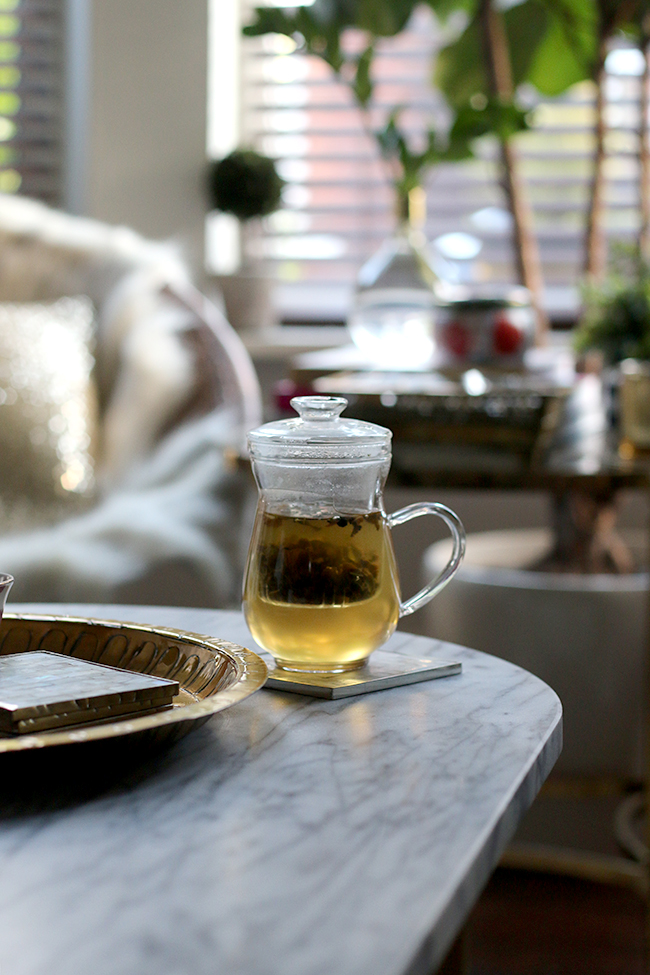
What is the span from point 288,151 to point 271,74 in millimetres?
168

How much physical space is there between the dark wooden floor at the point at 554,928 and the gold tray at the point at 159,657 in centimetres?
85

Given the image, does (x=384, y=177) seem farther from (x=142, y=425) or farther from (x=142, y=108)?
(x=142, y=425)

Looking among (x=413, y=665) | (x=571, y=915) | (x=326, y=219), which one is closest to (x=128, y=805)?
(x=413, y=665)

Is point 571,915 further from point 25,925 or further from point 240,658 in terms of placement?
point 25,925

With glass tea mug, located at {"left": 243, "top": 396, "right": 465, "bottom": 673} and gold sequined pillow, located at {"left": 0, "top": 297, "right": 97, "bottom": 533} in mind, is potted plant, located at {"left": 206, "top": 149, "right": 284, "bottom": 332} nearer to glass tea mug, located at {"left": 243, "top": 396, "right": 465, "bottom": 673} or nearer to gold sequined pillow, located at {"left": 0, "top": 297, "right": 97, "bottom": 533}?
gold sequined pillow, located at {"left": 0, "top": 297, "right": 97, "bottom": 533}

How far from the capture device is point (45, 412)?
180cm

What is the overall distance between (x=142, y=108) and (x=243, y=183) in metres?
0.24

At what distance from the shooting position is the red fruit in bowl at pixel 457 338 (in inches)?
61.6

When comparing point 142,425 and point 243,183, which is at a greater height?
point 243,183

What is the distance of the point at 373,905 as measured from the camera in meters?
0.37

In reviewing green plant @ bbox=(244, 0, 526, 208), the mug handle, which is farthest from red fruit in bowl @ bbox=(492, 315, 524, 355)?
the mug handle

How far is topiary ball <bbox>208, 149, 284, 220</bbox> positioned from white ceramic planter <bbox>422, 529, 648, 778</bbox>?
1065mm


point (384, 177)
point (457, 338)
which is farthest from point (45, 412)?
point (384, 177)

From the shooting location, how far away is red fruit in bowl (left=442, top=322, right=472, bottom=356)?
1.57 meters
